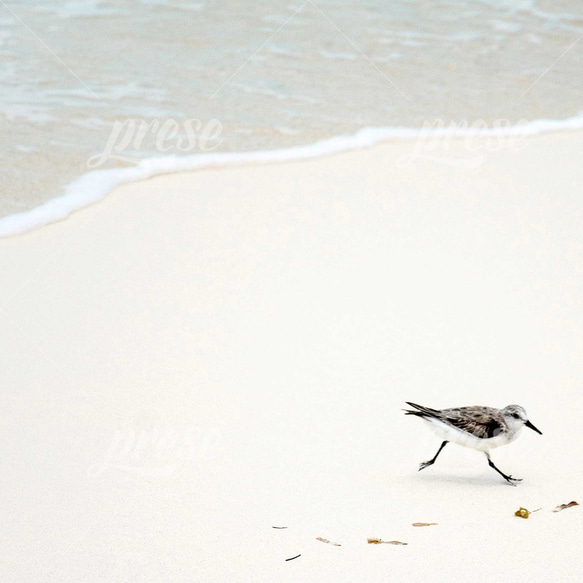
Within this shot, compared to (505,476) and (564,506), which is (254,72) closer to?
(505,476)

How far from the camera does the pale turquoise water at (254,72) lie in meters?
6.32

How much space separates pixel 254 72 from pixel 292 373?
4.83 meters

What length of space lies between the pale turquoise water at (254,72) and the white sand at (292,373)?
0.87m

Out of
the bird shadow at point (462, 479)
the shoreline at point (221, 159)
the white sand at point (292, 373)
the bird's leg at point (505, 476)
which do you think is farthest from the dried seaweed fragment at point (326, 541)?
the shoreline at point (221, 159)

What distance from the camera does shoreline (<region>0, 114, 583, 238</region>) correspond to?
5.04m

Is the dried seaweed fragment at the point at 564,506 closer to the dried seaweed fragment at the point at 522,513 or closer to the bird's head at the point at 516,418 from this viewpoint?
the dried seaweed fragment at the point at 522,513

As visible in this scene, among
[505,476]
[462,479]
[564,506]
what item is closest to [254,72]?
[462,479]

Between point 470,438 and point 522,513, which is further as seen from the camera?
point 470,438

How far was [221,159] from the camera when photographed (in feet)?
19.4

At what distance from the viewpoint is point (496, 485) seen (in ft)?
9.36

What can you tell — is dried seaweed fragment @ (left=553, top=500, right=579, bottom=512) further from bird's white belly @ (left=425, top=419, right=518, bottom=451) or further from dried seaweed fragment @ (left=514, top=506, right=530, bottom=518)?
bird's white belly @ (left=425, top=419, right=518, bottom=451)

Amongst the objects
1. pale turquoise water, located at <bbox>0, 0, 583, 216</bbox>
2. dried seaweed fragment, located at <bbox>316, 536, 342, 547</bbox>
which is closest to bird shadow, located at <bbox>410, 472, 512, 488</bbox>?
dried seaweed fragment, located at <bbox>316, 536, 342, 547</bbox>

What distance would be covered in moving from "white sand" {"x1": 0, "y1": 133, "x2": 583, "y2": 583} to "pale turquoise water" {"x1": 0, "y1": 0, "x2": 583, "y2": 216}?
873 mm

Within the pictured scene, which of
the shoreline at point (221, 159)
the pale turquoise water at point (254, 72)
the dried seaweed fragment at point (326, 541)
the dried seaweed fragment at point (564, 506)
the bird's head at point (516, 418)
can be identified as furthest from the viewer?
the pale turquoise water at point (254, 72)
